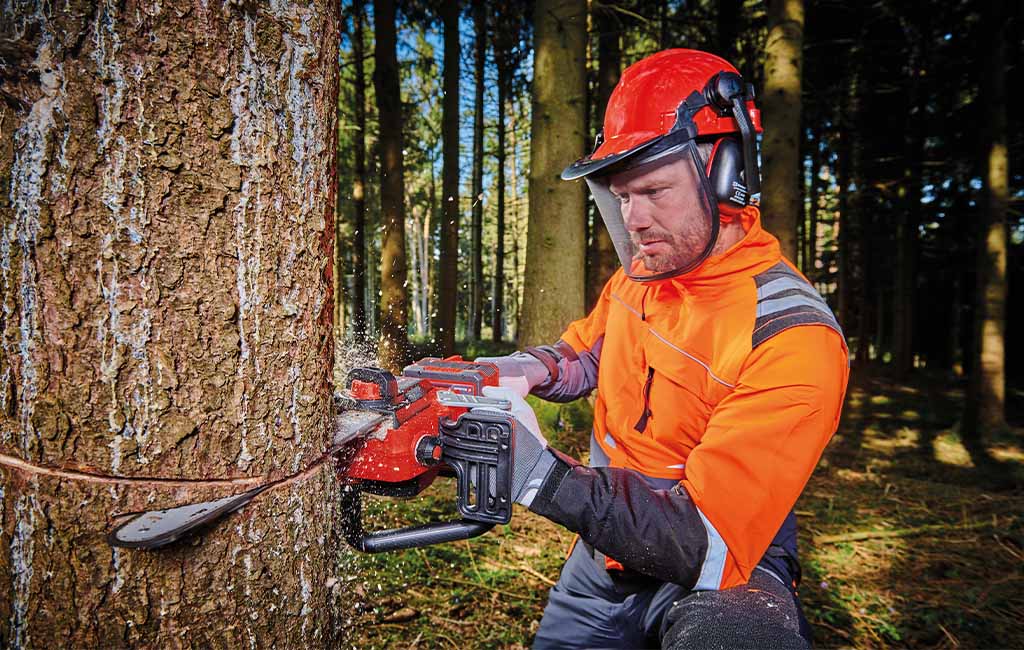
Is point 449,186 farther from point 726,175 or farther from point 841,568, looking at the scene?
point 726,175

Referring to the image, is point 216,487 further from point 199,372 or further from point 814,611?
point 814,611

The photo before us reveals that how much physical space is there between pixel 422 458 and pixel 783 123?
5.03 meters

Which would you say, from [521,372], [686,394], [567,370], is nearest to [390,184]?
[567,370]

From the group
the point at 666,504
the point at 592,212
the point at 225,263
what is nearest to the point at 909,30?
the point at 592,212

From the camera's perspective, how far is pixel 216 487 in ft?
3.53

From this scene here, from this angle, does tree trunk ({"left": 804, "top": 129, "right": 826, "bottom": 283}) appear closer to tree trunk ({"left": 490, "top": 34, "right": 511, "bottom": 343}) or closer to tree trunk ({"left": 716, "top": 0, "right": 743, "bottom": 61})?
tree trunk ({"left": 490, "top": 34, "right": 511, "bottom": 343})

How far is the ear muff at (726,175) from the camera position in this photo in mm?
1874

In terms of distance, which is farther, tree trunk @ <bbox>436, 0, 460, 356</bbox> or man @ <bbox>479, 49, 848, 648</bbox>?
tree trunk @ <bbox>436, 0, 460, 356</bbox>

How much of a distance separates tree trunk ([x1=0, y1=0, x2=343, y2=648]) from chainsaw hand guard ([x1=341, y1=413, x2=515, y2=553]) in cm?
36

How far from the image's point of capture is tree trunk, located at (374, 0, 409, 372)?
7352mm

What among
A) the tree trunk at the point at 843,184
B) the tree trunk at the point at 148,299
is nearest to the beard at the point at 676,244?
the tree trunk at the point at 148,299

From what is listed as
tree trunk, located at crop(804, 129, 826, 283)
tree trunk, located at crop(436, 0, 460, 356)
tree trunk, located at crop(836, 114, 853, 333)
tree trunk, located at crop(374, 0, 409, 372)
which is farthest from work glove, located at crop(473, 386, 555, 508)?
tree trunk, located at crop(804, 129, 826, 283)

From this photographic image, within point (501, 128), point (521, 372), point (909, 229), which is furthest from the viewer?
point (501, 128)

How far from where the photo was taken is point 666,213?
6.36ft
